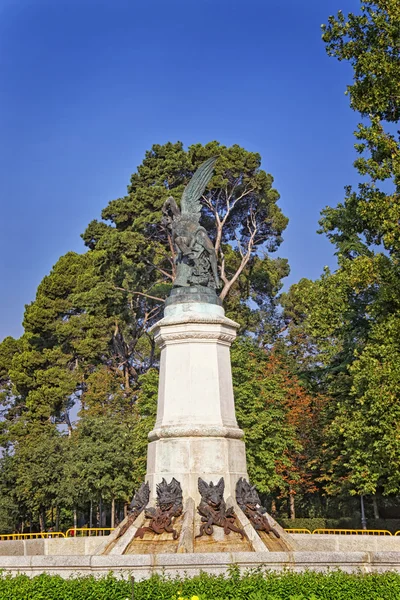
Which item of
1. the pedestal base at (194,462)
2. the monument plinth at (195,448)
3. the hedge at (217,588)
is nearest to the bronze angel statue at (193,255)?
the monument plinth at (195,448)

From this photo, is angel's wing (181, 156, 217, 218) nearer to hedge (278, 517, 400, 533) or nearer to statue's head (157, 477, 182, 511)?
statue's head (157, 477, 182, 511)

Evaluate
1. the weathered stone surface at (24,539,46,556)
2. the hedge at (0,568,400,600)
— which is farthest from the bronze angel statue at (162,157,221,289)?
the hedge at (0,568,400,600)

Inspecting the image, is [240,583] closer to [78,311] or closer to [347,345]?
[347,345]

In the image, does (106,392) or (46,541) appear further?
(106,392)

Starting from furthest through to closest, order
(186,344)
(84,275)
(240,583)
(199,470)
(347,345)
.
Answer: (84,275)
(347,345)
(186,344)
(199,470)
(240,583)

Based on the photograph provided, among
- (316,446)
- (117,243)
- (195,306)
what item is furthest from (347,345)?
(195,306)

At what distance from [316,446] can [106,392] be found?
11.9m

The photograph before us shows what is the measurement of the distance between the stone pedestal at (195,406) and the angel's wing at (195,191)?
2.55 m

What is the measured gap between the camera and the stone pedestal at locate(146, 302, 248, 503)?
1243cm

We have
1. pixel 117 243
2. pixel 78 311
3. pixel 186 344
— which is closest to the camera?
pixel 186 344

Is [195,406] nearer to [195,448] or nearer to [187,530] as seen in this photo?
[195,448]

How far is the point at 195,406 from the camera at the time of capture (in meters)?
12.9

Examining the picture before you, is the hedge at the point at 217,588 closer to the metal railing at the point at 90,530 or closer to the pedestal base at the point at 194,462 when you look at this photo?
the pedestal base at the point at 194,462

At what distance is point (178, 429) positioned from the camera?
12.6 meters
